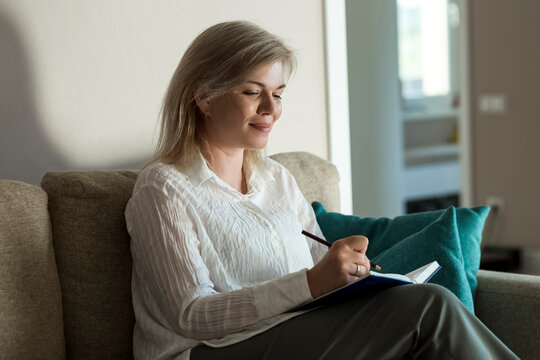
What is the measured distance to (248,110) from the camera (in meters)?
Answer: 1.80

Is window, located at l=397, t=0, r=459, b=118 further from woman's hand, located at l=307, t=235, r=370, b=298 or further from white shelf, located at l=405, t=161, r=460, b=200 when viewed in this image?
woman's hand, located at l=307, t=235, r=370, b=298

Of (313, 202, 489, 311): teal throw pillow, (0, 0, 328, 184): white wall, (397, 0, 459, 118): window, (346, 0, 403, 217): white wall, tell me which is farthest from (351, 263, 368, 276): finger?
(397, 0, 459, 118): window

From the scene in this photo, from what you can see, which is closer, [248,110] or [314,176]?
[248,110]

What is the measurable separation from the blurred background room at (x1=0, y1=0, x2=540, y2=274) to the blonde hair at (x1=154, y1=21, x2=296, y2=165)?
34 centimetres

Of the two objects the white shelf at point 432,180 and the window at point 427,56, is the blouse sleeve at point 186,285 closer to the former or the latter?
the white shelf at point 432,180

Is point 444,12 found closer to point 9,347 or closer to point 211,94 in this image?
point 211,94

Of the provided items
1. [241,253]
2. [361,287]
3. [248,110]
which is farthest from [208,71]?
[361,287]

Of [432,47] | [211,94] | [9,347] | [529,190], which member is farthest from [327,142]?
[432,47]

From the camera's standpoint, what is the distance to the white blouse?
152 cm

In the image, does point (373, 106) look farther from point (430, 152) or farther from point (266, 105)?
point (266, 105)

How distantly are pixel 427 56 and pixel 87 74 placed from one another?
5.21 m

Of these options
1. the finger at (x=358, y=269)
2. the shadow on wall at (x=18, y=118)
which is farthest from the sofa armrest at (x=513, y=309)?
the shadow on wall at (x=18, y=118)

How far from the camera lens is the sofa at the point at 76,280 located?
1.59 meters

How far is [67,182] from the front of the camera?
68.4 inches
